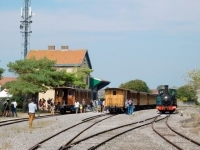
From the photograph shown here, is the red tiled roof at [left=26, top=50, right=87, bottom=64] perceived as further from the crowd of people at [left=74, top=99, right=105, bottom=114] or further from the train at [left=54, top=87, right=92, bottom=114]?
the train at [left=54, top=87, right=92, bottom=114]

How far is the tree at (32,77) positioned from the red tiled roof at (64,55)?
17.7 metres

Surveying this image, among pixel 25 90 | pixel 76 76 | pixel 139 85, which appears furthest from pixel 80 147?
pixel 139 85

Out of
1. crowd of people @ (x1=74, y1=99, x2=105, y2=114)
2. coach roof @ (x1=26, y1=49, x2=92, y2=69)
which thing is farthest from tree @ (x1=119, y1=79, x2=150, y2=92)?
crowd of people @ (x1=74, y1=99, x2=105, y2=114)

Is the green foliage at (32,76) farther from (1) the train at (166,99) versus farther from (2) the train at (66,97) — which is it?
(1) the train at (166,99)

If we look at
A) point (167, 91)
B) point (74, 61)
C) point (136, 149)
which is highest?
point (74, 61)

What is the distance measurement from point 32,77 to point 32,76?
0.11m

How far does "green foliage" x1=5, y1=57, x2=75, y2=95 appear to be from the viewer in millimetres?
38781

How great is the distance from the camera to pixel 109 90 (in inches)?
1689

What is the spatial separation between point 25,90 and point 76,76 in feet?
54.6

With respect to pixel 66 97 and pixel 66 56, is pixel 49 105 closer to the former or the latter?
pixel 66 97

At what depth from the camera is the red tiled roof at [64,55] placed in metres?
60.7

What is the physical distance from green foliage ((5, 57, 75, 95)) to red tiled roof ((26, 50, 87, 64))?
17.7 meters

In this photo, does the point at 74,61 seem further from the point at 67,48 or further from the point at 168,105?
the point at 168,105

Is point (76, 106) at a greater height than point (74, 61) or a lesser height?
lesser
